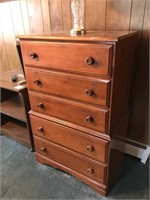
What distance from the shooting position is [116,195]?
1.34m

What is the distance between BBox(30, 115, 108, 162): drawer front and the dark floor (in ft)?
1.13

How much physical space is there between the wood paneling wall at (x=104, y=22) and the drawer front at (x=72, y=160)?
525 millimetres

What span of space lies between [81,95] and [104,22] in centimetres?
65

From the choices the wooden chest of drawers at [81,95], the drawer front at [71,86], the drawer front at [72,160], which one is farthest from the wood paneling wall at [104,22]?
the drawer front at [72,160]

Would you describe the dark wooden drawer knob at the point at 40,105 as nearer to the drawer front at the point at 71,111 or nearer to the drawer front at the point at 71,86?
the drawer front at the point at 71,111

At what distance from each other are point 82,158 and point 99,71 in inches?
27.2

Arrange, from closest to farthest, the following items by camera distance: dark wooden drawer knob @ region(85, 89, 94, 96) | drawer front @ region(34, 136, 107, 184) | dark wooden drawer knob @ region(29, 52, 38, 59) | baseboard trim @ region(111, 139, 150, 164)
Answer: dark wooden drawer knob @ region(85, 89, 94, 96) < dark wooden drawer knob @ region(29, 52, 38, 59) < drawer front @ region(34, 136, 107, 184) < baseboard trim @ region(111, 139, 150, 164)

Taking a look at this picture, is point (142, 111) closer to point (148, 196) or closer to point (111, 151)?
point (111, 151)

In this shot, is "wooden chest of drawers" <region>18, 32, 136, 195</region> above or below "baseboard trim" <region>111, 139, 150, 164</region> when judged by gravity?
above

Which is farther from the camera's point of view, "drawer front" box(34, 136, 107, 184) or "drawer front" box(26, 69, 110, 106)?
"drawer front" box(34, 136, 107, 184)

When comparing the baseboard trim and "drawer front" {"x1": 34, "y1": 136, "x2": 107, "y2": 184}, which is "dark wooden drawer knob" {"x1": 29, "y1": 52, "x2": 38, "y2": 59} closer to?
"drawer front" {"x1": 34, "y1": 136, "x2": 107, "y2": 184}

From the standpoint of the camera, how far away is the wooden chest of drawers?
918 millimetres

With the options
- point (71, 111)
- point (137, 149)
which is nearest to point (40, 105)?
point (71, 111)

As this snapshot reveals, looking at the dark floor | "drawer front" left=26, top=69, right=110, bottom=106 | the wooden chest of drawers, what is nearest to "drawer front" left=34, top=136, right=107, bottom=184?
the wooden chest of drawers
